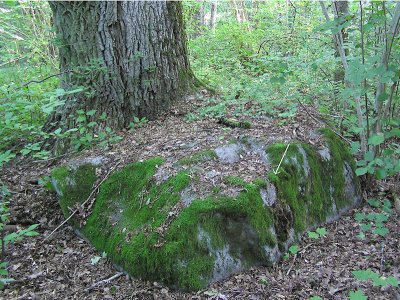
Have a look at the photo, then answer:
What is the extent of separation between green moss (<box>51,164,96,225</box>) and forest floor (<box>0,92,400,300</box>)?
0.83 ft

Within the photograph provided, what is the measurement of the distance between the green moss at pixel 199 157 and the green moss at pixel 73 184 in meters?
1.15

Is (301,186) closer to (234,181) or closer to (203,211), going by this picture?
(234,181)

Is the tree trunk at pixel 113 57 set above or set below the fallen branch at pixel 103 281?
above

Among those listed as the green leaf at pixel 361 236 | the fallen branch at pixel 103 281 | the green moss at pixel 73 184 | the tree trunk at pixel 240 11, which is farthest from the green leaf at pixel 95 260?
the tree trunk at pixel 240 11

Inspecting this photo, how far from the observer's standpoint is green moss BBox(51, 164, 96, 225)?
3916 mm

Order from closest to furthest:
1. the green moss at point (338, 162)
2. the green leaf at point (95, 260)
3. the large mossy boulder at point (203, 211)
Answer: the large mossy boulder at point (203, 211) → the green leaf at point (95, 260) → the green moss at point (338, 162)

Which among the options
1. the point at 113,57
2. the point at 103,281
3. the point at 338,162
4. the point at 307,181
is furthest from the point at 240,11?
the point at 103,281

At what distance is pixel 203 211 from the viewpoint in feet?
10.1

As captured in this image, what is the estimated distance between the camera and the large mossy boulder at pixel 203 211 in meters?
2.98

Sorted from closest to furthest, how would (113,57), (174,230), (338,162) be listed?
(174,230)
(338,162)
(113,57)

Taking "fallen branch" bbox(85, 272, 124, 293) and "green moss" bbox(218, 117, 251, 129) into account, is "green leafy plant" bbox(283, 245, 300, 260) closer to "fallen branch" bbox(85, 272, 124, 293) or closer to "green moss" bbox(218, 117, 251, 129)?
"fallen branch" bbox(85, 272, 124, 293)

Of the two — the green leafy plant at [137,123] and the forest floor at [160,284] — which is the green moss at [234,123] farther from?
the green leafy plant at [137,123]

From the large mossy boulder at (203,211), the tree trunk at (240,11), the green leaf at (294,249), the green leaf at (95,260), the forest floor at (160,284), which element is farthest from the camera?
the tree trunk at (240,11)

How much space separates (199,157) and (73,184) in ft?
5.10
